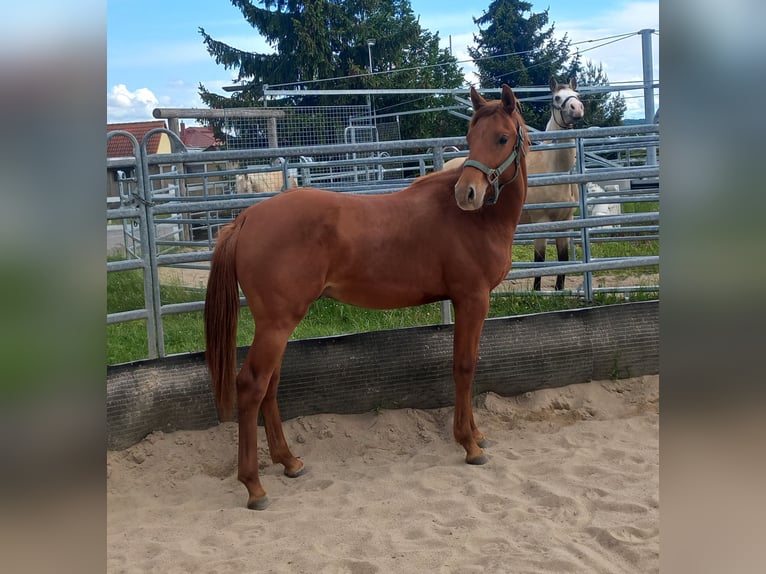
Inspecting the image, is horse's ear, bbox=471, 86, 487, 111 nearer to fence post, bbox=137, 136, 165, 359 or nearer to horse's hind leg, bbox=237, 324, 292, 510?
horse's hind leg, bbox=237, 324, 292, 510

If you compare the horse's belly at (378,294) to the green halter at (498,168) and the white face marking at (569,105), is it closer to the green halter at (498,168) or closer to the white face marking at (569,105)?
the green halter at (498,168)

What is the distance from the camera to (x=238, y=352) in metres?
3.53

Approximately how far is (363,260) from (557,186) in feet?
11.3

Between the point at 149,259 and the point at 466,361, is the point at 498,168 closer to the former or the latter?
the point at 466,361

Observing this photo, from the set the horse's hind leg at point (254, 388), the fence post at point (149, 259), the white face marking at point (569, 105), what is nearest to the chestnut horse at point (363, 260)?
the horse's hind leg at point (254, 388)

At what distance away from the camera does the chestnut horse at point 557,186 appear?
598 cm

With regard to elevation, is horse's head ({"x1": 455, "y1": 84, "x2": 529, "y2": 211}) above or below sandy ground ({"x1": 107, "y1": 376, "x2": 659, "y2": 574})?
above

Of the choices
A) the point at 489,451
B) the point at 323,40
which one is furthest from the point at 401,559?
the point at 323,40

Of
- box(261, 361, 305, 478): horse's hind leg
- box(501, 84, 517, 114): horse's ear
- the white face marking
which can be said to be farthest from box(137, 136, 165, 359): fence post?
the white face marking

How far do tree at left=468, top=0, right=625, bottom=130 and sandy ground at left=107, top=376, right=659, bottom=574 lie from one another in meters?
16.0

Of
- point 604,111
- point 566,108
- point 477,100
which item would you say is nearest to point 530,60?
point 604,111

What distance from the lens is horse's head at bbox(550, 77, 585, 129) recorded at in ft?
20.8

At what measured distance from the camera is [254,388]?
9.68 ft
